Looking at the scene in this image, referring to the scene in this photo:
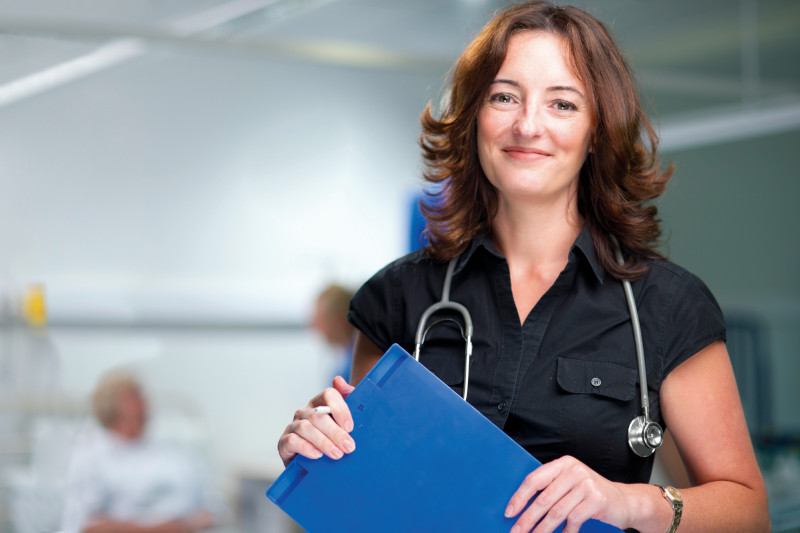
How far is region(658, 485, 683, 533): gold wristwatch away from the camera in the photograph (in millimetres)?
1124

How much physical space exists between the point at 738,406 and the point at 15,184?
9.98 ft

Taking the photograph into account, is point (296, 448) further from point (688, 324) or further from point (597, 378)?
point (688, 324)

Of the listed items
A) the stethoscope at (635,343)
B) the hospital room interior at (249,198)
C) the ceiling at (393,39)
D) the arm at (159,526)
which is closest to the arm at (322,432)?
the stethoscope at (635,343)

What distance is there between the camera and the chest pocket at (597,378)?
1205mm

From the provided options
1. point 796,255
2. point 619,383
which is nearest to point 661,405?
point 619,383

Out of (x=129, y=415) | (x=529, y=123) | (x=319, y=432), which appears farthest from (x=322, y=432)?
Answer: (x=129, y=415)

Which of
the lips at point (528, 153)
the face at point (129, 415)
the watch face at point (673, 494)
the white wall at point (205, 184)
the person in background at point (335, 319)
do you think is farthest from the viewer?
the person in background at point (335, 319)

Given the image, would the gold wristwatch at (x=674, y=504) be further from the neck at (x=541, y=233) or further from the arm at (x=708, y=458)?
the neck at (x=541, y=233)

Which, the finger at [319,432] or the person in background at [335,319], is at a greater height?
the finger at [319,432]

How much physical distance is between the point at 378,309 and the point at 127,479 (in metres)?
2.75

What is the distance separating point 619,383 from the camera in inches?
47.6

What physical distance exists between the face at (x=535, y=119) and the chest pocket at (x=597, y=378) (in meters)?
0.24

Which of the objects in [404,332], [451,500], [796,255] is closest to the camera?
[451,500]

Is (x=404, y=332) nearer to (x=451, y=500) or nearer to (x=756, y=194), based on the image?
(x=451, y=500)
